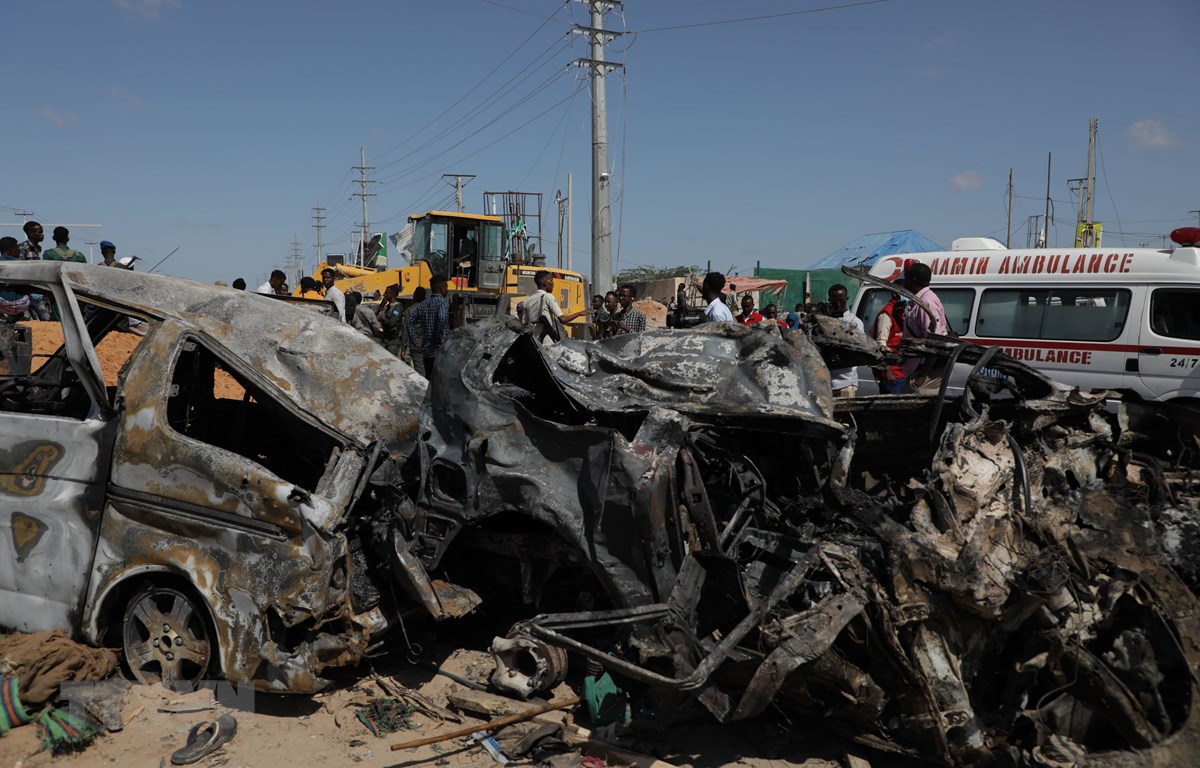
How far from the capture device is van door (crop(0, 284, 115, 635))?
369cm

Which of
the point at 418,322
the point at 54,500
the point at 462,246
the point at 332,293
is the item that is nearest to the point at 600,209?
the point at 462,246

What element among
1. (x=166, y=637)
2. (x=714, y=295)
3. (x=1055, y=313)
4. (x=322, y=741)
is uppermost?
(x=714, y=295)

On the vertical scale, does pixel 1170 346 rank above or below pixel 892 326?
below

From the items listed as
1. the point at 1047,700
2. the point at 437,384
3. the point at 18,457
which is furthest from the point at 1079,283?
the point at 18,457

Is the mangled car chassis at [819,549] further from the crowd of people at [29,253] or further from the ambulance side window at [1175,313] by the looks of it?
the crowd of people at [29,253]

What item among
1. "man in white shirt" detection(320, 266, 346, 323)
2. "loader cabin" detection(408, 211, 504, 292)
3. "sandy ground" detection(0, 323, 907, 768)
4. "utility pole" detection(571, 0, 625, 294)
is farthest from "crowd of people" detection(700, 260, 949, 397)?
"loader cabin" detection(408, 211, 504, 292)

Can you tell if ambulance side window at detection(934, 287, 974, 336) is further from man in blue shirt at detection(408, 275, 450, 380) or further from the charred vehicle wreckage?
man in blue shirt at detection(408, 275, 450, 380)

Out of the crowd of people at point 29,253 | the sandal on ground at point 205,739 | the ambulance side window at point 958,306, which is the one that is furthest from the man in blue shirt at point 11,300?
the ambulance side window at point 958,306

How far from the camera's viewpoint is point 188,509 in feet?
11.7

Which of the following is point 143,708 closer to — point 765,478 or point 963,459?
point 765,478

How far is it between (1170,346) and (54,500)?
29.3 feet

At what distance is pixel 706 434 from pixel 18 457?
3.22 metres

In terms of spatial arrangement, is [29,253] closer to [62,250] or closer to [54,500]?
[62,250]

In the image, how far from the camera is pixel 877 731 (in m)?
3.05
